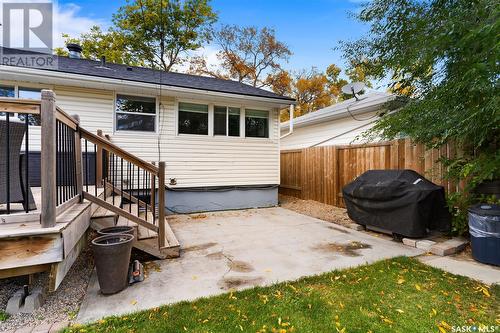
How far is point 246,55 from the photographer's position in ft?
63.7

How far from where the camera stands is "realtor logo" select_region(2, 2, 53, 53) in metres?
8.23

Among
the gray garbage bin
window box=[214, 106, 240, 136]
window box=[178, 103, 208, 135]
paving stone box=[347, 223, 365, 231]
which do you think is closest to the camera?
the gray garbage bin

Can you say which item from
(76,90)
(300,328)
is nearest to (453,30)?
(300,328)

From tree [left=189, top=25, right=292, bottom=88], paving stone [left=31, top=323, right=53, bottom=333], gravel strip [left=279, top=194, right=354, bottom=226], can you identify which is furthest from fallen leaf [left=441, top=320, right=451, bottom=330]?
tree [left=189, top=25, right=292, bottom=88]

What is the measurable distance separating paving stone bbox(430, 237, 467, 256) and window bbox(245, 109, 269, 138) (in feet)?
17.5

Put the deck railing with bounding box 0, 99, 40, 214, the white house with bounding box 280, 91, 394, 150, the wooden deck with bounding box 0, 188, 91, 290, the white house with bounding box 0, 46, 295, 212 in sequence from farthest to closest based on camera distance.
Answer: the white house with bounding box 280, 91, 394, 150 → the white house with bounding box 0, 46, 295, 212 → the deck railing with bounding box 0, 99, 40, 214 → the wooden deck with bounding box 0, 188, 91, 290

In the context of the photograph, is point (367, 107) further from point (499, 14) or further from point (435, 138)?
point (499, 14)

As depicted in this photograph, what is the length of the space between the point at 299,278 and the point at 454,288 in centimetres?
168

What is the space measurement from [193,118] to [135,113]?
1522mm

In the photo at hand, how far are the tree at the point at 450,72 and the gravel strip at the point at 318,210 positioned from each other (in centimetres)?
226

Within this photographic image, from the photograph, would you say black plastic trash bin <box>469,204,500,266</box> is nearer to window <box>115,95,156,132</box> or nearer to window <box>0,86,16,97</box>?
window <box>115,95,156,132</box>

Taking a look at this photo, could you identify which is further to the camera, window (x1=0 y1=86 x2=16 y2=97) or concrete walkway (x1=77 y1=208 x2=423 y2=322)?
window (x1=0 y1=86 x2=16 y2=97)

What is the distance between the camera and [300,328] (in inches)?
86.5
